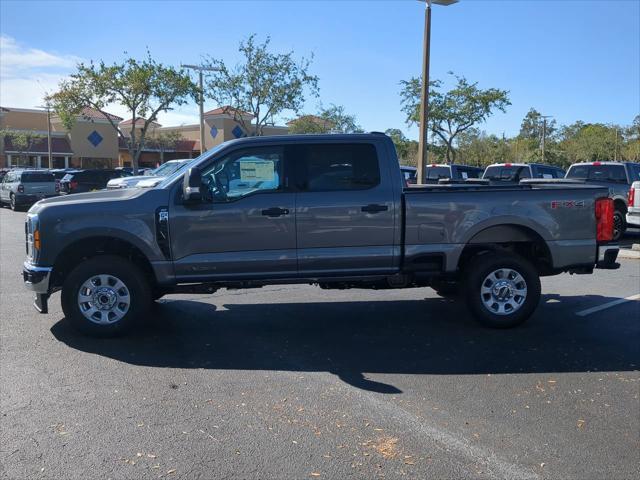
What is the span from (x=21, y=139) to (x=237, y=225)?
50.9 m

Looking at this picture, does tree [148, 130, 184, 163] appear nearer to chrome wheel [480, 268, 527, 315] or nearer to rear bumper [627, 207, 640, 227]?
rear bumper [627, 207, 640, 227]

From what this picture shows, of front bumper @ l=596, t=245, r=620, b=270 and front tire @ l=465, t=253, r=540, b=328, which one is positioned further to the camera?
front bumper @ l=596, t=245, r=620, b=270

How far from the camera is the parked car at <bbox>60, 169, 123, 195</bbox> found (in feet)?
83.5

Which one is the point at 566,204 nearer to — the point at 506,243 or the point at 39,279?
the point at 506,243

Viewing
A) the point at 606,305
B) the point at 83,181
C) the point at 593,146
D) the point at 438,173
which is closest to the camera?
the point at 606,305

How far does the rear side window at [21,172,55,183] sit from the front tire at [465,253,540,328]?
24393 mm

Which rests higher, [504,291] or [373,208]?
[373,208]

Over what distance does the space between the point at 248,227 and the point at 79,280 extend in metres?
1.85

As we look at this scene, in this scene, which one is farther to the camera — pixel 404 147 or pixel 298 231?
pixel 404 147

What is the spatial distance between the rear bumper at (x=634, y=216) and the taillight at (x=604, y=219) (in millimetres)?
7779

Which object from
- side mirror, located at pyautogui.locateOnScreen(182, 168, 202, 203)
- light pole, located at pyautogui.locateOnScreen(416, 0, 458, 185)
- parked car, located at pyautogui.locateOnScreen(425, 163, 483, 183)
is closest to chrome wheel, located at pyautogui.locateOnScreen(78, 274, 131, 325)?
side mirror, located at pyautogui.locateOnScreen(182, 168, 202, 203)

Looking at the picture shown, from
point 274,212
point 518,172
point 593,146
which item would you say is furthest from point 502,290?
point 593,146

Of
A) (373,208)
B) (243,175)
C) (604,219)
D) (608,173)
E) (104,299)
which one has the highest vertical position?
(608,173)

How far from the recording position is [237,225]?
20.2 feet
